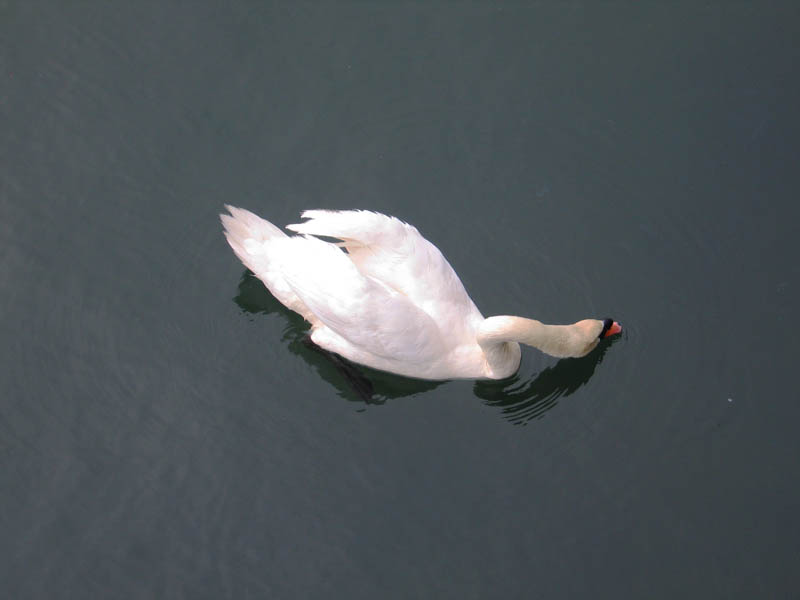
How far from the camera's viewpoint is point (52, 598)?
685cm

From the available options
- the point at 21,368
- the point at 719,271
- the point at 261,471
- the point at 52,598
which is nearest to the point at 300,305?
the point at 261,471

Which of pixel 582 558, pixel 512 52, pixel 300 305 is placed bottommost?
pixel 582 558

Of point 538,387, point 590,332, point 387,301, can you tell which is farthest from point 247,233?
point 590,332

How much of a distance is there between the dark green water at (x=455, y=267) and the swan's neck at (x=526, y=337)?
1.27 ft

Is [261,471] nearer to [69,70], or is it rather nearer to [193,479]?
[193,479]

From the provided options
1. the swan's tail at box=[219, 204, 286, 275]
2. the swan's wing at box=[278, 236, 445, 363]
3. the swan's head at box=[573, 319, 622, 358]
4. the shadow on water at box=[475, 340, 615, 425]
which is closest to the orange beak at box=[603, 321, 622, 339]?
the swan's head at box=[573, 319, 622, 358]

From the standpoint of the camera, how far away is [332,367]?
781 centimetres

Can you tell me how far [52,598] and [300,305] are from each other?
250cm

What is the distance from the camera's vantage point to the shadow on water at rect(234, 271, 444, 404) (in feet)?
25.2

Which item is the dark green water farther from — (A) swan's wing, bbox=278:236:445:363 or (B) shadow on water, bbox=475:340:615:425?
(A) swan's wing, bbox=278:236:445:363

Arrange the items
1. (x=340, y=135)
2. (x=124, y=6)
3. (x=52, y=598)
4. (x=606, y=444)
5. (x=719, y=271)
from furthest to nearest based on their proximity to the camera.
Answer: (x=124, y=6) → (x=340, y=135) → (x=719, y=271) → (x=606, y=444) → (x=52, y=598)

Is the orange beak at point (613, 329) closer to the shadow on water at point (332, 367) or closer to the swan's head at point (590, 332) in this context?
the swan's head at point (590, 332)

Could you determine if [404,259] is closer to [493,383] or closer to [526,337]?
[526,337]

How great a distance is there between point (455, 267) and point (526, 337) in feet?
3.64
